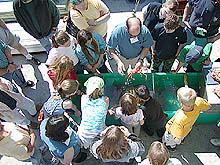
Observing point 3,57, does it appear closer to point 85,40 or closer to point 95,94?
point 85,40

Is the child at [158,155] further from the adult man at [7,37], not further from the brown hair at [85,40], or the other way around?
the adult man at [7,37]

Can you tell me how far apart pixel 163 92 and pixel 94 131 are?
55.4 inches

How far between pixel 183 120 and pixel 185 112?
0.30 feet

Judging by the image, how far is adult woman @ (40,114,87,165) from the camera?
128 inches

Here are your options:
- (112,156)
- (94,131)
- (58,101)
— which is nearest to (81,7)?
(58,101)


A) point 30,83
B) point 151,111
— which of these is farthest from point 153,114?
point 30,83

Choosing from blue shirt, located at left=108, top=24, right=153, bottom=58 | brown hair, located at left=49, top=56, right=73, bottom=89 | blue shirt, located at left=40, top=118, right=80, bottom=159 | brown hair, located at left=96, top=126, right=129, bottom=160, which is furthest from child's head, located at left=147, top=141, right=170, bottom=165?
blue shirt, located at left=108, top=24, right=153, bottom=58

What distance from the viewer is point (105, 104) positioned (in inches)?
145

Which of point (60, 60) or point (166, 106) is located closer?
point (60, 60)

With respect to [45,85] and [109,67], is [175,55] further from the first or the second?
[45,85]

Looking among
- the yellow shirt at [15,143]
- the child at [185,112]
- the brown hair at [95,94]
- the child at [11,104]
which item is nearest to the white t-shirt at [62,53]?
the child at [11,104]

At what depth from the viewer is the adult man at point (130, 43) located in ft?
13.1

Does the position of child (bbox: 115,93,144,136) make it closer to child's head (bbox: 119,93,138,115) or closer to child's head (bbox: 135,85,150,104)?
child's head (bbox: 119,93,138,115)

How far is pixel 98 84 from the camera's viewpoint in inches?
145
